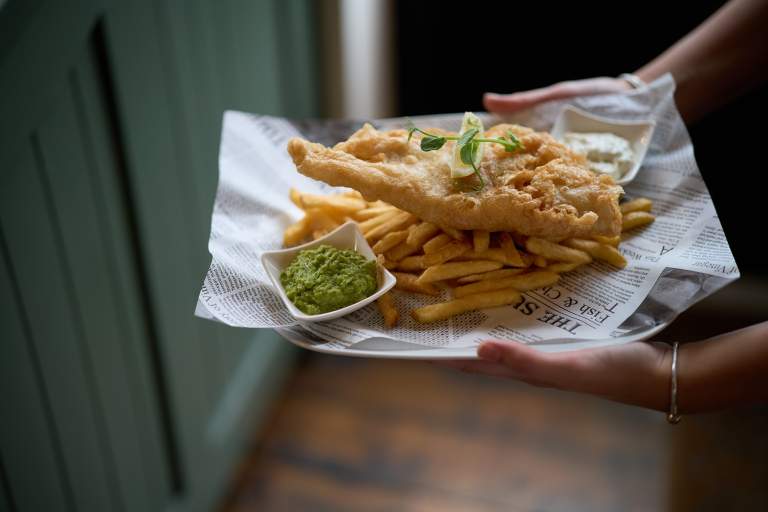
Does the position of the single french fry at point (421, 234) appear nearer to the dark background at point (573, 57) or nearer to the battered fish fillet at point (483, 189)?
the battered fish fillet at point (483, 189)

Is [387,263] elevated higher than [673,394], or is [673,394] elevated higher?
[387,263]

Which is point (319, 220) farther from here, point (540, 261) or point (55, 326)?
point (55, 326)

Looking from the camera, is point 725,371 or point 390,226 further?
point 390,226

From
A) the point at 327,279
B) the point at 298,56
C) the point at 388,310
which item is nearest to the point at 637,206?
the point at 388,310

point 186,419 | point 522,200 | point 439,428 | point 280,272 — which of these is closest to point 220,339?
point 186,419

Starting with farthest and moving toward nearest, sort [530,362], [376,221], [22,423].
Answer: [22,423]
[376,221]
[530,362]

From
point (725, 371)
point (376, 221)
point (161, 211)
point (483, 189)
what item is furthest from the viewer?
point (161, 211)

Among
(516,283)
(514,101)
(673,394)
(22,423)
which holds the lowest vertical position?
(22,423)
